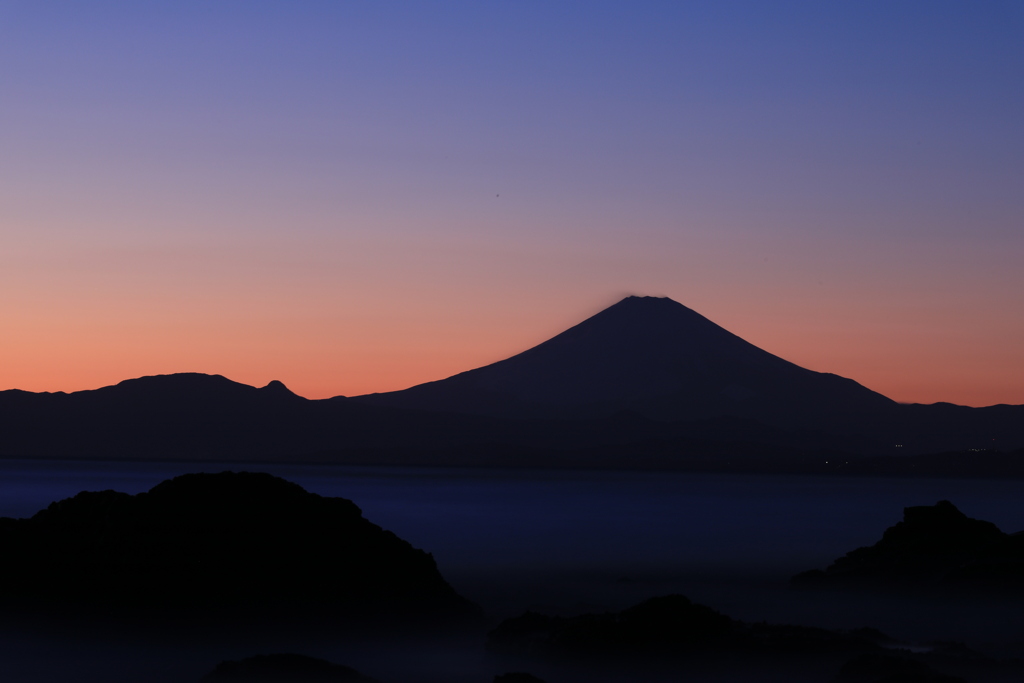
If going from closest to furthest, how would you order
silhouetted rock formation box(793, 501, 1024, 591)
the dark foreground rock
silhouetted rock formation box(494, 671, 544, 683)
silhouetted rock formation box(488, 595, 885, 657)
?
silhouetted rock formation box(494, 671, 544, 683), the dark foreground rock, silhouetted rock formation box(488, 595, 885, 657), silhouetted rock formation box(793, 501, 1024, 591)

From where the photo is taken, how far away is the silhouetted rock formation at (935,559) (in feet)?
64.1

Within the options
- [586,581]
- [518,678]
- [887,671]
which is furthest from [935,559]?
[518,678]

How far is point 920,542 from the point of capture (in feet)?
71.5

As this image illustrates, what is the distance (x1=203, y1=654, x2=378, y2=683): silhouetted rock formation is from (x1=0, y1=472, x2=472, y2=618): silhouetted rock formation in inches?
145

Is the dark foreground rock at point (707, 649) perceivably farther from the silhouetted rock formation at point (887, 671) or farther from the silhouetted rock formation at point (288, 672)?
the silhouetted rock formation at point (288, 672)

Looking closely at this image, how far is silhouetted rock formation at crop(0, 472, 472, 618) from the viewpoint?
1564cm

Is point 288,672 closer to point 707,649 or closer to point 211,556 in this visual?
point 211,556

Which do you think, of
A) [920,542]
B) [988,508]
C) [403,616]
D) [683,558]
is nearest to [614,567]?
[683,558]

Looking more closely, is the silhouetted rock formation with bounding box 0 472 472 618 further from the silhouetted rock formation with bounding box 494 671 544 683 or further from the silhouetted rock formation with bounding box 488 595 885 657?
the silhouetted rock formation with bounding box 494 671 544 683

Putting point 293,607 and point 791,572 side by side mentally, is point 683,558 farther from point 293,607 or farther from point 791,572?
point 293,607

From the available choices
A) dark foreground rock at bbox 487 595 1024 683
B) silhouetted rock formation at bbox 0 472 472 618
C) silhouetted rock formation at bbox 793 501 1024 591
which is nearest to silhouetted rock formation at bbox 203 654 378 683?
dark foreground rock at bbox 487 595 1024 683

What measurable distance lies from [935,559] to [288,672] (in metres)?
13.8

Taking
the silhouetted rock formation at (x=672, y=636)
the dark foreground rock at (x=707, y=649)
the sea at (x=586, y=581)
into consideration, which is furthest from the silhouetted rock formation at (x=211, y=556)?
the silhouetted rock formation at (x=672, y=636)

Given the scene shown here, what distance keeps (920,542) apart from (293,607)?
12.5 metres
